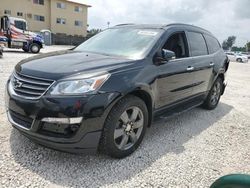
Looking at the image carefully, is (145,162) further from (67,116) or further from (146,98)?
(67,116)

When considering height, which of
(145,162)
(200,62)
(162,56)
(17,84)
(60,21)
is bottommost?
(145,162)

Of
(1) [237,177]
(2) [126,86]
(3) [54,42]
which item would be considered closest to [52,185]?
(2) [126,86]

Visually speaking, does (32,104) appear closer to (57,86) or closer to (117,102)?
(57,86)

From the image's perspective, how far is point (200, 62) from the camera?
5016 mm

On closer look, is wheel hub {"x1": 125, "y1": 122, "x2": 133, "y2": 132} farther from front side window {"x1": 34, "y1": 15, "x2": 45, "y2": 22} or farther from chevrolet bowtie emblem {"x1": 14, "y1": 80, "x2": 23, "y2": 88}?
front side window {"x1": 34, "y1": 15, "x2": 45, "y2": 22}

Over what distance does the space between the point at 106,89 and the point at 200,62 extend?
2.75m

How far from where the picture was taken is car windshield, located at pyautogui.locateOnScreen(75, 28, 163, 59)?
3814 millimetres

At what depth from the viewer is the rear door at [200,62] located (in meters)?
4.86

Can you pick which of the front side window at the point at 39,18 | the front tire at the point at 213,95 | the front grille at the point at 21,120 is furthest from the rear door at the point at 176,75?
the front side window at the point at 39,18

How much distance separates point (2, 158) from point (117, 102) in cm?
157

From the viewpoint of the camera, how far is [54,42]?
126ft

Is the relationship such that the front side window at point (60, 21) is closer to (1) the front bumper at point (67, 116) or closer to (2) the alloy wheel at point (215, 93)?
(2) the alloy wheel at point (215, 93)

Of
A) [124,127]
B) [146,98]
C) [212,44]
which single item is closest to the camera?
[124,127]

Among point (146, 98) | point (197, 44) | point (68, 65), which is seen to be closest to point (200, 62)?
point (197, 44)
